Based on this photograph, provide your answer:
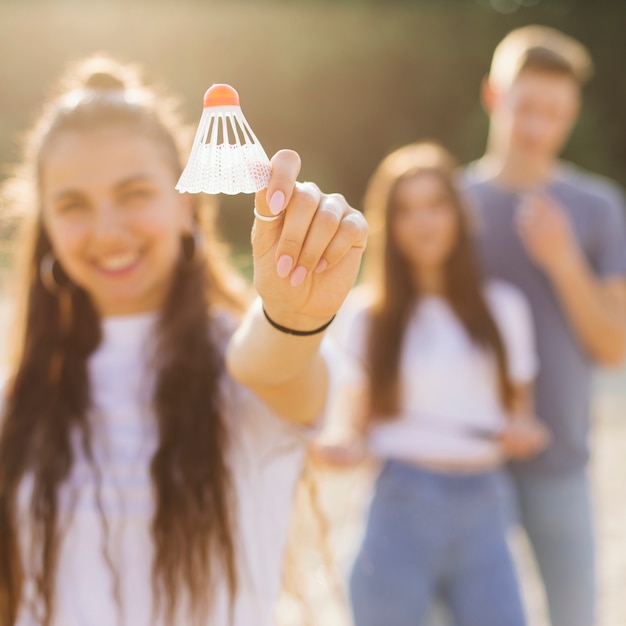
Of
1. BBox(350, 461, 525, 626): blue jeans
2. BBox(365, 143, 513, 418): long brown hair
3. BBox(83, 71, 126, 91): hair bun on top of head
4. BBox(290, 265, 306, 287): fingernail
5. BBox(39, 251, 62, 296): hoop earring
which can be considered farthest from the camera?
BBox(365, 143, 513, 418): long brown hair

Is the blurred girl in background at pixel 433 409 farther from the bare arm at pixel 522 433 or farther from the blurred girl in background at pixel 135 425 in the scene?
the blurred girl in background at pixel 135 425

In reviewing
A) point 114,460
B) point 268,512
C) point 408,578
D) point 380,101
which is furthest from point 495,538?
point 380,101

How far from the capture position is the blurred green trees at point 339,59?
48.0ft

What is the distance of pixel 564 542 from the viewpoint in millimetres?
2719

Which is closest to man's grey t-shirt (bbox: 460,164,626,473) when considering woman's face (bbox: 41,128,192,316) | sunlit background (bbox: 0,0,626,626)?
woman's face (bbox: 41,128,192,316)

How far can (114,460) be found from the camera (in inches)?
63.7

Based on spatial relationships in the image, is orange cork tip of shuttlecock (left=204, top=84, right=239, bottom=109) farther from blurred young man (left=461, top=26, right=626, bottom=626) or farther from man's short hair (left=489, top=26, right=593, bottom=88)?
man's short hair (left=489, top=26, right=593, bottom=88)

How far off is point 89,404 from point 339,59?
16.2 meters

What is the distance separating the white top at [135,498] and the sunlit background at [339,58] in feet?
33.4

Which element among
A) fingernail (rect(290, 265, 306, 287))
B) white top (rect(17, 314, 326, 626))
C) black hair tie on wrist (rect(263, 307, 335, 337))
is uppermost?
fingernail (rect(290, 265, 306, 287))

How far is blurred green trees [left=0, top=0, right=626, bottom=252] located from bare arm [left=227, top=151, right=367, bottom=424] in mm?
11066

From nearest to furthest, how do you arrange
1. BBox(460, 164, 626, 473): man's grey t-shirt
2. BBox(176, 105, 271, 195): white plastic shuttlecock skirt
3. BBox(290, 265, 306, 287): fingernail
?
BBox(176, 105, 271, 195): white plastic shuttlecock skirt, BBox(290, 265, 306, 287): fingernail, BBox(460, 164, 626, 473): man's grey t-shirt

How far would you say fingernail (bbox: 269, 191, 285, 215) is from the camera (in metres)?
1.01

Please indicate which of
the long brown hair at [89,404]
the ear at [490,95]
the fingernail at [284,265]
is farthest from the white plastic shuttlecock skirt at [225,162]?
the ear at [490,95]
